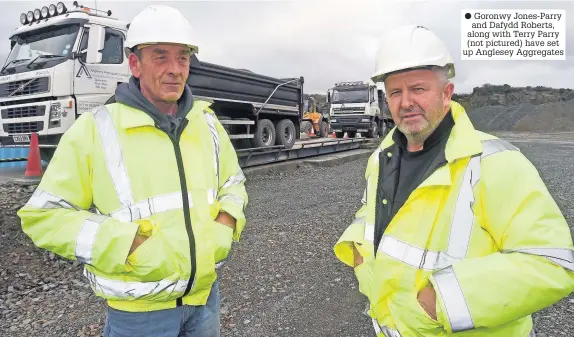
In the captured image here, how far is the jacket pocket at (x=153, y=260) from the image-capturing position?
59.9 inches

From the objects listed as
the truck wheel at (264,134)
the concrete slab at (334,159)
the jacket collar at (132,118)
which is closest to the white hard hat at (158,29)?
the jacket collar at (132,118)

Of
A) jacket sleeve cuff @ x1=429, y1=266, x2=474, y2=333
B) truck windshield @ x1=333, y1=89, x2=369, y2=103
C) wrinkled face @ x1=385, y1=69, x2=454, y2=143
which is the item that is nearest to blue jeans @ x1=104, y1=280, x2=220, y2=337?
jacket sleeve cuff @ x1=429, y1=266, x2=474, y2=333

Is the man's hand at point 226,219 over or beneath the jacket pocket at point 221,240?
over

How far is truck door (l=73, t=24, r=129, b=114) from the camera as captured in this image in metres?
7.45

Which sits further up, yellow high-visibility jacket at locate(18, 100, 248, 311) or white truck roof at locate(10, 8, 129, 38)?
white truck roof at locate(10, 8, 129, 38)

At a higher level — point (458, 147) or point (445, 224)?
point (458, 147)

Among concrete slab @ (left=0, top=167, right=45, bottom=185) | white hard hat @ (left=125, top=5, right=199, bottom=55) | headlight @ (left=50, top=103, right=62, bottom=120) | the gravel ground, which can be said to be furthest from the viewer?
headlight @ (left=50, top=103, right=62, bottom=120)

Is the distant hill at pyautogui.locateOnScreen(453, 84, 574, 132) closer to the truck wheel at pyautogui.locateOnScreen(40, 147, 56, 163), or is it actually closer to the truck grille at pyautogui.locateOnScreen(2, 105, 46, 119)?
the truck wheel at pyautogui.locateOnScreen(40, 147, 56, 163)

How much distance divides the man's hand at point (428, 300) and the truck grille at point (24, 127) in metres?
7.91

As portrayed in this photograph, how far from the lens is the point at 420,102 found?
1.49 m

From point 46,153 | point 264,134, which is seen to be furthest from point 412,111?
point 264,134

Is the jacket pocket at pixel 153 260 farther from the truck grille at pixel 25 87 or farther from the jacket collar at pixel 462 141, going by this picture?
the truck grille at pixel 25 87

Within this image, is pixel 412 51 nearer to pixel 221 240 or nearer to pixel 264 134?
pixel 221 240

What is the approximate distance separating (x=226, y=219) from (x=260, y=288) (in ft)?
6.94
